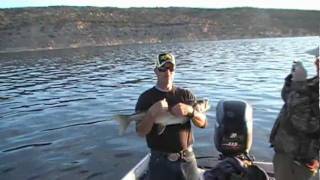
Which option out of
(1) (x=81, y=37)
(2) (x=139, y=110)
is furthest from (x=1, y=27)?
(2) (x=139, y=110)

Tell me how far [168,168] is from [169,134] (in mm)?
501

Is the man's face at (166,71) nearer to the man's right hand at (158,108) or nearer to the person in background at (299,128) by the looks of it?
the man's right hand at (158,108)

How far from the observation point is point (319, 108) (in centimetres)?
583

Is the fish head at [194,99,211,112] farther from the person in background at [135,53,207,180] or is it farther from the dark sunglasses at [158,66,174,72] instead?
the dark sunglasses at [158,66,174,72]

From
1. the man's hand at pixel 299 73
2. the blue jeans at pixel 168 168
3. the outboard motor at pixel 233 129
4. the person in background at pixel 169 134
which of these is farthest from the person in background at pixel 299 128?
the blue jeans at pixel 168 168

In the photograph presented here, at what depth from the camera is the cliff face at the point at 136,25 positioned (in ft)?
321

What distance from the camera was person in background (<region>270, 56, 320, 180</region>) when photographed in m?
6.05

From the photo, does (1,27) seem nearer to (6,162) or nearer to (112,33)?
(112,33)

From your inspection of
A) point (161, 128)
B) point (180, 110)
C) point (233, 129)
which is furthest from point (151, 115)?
point (233, 129)

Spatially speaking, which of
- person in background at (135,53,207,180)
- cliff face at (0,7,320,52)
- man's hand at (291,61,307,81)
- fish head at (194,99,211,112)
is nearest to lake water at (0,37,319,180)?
man's hand at (291,61,307,81)

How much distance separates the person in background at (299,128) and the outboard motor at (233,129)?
1063 millimetres

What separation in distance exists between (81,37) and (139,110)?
96689 millimetres

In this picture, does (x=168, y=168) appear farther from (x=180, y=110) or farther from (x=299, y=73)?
(x=299, y=73)

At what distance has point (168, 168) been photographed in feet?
22.5
